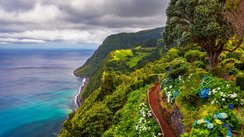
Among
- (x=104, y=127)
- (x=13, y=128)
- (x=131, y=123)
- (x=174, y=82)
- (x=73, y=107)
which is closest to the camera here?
(x=174, y=82)

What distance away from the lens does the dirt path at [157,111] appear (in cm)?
2219

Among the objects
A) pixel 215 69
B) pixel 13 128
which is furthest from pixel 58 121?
pixel 215 69

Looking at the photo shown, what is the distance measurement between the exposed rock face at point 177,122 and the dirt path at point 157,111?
624 millimetres

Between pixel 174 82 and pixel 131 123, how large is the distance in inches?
253

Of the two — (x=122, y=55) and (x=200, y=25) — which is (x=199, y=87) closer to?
(x=200, y=25)

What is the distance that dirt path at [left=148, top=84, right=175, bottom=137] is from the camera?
22.2 meters

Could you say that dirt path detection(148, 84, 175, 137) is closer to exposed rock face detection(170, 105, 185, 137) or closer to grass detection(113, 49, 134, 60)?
exposed rock face detection(170, 105, 185, 137)

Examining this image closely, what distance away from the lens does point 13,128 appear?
92000 millimetres

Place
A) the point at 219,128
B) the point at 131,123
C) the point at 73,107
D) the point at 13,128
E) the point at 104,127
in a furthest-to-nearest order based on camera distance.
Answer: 1. the point at 73,107
2. the point at 13,128
3. the point at 104,127
4. the point at 131,123
5. the point at 219,128

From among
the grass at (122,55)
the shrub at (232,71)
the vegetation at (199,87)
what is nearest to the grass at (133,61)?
the grass at (122,55)

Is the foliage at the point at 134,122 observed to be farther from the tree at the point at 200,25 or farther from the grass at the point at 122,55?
the grass at the point at 122,55

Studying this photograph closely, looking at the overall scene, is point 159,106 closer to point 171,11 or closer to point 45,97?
point 171,11

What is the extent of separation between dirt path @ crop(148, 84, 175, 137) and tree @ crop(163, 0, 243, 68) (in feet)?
20.0

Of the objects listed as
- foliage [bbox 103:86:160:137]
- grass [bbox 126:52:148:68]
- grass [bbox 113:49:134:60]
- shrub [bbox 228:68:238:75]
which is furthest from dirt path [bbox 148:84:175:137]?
grass [bbox 113:49:134:60]
